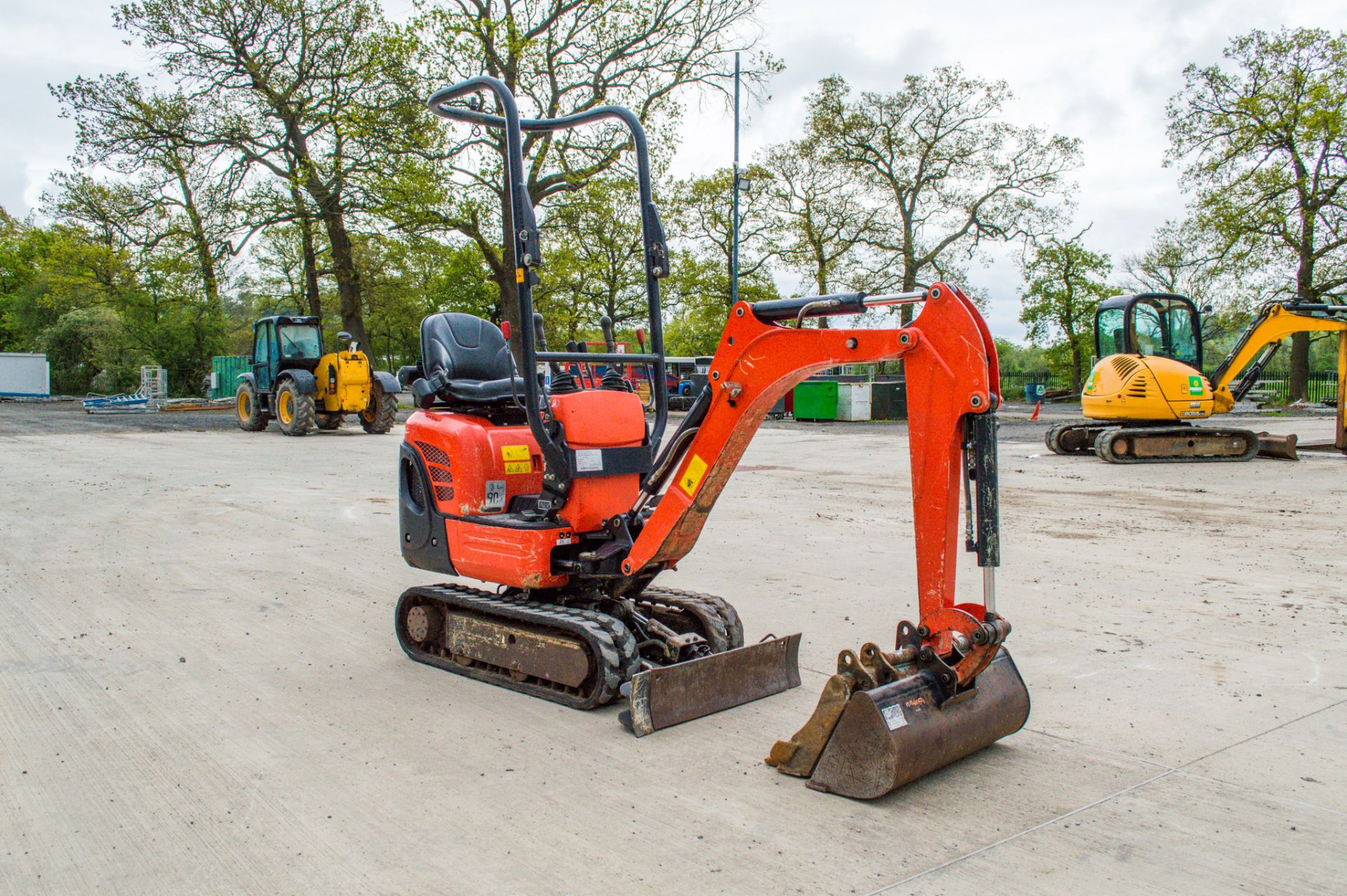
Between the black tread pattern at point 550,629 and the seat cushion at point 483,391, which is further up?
the seat cushion at point 483,391

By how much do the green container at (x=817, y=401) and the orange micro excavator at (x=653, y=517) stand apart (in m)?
24.0

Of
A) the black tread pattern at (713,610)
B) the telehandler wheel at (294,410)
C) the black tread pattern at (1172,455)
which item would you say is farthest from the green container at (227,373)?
the black tread pattern at (713,610)

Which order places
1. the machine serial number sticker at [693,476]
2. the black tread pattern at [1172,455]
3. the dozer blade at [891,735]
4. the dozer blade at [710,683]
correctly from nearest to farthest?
the dozer blade at [891,735]
the dozer blade at [710,683]
the machine serial number sticker at [693,476]
the black tread pattern at [1172,455]

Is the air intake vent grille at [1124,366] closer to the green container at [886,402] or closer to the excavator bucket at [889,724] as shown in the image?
the green container at [886,402]

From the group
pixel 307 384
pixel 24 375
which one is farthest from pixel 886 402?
pixel 24 375

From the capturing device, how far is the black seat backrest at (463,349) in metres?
5.72

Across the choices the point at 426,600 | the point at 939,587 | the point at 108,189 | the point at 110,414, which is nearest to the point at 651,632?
the point at 426,600

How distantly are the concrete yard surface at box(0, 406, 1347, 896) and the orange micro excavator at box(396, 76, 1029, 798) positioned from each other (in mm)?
182

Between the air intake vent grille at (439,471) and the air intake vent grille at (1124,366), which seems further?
the air intake vent grille at (1124,366)

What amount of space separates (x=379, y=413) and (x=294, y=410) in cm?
187

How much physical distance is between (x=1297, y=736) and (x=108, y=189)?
34882 millimetres

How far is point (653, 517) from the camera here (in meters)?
4.79

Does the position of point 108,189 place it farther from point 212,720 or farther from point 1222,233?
point 1222,233

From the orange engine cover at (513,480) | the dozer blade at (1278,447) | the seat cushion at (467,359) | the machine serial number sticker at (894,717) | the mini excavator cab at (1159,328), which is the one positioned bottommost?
the machine serial number sticker at (894,717)
